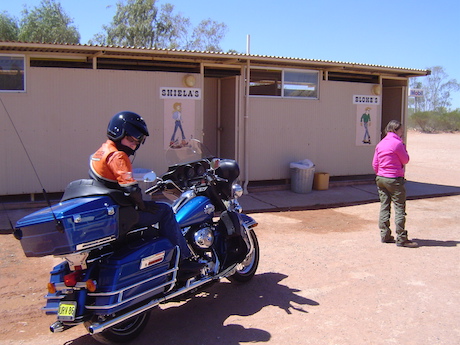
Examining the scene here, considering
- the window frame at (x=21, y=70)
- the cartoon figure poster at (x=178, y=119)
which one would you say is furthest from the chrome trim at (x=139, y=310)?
the window frame at (x=21, y=70)

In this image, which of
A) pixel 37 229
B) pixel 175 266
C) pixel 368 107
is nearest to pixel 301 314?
pixel 175 266

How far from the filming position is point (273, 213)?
941 centimetres

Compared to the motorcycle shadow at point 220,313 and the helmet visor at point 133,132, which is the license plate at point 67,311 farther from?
the helmet visor at point 133,132

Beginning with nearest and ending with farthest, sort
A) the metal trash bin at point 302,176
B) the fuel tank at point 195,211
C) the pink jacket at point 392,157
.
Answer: the fuel tank at point 195,211 → the pink jacket at point 392,157 → the metal trash bin at point 302,176

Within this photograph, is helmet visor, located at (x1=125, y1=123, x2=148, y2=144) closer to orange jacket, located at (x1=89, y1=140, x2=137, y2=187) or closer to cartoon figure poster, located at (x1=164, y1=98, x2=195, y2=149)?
orange jacket, located at (x1=89, y1=140, x2=137, y2=187)

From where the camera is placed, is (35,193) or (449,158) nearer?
(35,193)

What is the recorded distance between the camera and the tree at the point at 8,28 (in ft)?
93.1

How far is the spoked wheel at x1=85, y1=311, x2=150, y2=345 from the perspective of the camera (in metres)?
3.82

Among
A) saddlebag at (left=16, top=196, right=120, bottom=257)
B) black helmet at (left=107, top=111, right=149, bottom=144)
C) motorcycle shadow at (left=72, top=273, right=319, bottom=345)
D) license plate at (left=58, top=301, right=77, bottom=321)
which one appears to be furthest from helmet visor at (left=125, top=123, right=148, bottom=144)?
motorcycle shadow at (left=72, top=273, right=319, bottom=345)

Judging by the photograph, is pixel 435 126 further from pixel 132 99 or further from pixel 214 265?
pixel 214 265

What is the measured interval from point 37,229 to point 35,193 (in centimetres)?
645

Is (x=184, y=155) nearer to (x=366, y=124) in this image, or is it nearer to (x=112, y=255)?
(x=112, y=255)

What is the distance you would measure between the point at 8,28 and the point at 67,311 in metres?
29.5

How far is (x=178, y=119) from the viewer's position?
10.4 m
